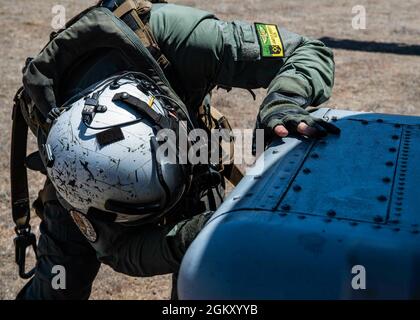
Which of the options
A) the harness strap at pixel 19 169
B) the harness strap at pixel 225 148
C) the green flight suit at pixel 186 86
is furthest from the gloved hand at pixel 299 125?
the harness strap at pixel 19 169

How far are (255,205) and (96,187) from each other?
0.65 metres

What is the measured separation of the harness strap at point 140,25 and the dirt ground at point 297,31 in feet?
5.46

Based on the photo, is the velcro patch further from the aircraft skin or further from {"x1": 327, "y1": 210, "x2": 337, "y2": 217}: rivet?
{"x1": 327, "y1": 210, "x2": 337, "y2": 217}: rivet

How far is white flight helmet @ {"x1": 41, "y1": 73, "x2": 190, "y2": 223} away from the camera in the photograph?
199 cm

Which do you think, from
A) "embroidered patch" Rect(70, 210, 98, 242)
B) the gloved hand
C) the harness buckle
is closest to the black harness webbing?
the harness buckle

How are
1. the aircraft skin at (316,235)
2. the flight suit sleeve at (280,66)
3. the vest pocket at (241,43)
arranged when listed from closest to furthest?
1. the aircraft skin at (316,235)
2. the flight suit sleeve at (280,66)
3. the vest pocket at (241,43)

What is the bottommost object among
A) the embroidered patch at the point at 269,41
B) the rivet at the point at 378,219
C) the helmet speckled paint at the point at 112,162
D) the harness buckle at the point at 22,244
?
the harness buckle at the point at 22,244

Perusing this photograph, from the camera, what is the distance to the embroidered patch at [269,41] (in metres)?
2.35

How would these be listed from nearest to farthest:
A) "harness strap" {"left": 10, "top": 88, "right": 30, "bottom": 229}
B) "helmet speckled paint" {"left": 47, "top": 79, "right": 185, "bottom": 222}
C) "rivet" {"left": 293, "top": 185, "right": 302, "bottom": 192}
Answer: "rivet" {"left": 293, "top": 185, "right": 302, "bottom": 192} < "helmet speckled paint" {"left": 47, "top": 79, "right": 185, "bottom": 222} < "harness strap" {"left": 10, "top": 88, "right": 30, "bottom": 229}

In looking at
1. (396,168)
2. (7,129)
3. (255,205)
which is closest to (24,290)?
(255,205)

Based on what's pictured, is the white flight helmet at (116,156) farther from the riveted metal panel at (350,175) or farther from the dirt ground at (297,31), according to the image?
the dirt ground at (297,31)

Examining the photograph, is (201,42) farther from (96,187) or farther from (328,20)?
(328,20)

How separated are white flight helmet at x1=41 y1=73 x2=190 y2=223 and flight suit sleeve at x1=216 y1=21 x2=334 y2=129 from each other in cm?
36

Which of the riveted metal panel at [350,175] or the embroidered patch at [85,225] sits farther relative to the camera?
the embroidered patch at [85,225]
